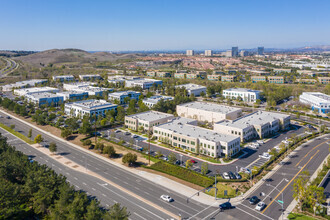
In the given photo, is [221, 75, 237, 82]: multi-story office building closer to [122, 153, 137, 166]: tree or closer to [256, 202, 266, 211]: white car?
[122, 153, 137, 166]: tree

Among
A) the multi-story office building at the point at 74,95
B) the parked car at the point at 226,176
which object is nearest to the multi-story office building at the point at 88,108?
the multi-story office building at the point at 74,95

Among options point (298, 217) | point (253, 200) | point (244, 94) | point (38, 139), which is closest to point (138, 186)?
point (253, 200)

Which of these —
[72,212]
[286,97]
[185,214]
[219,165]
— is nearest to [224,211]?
[185,214]

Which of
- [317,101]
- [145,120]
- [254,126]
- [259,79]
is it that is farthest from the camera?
[259,79]

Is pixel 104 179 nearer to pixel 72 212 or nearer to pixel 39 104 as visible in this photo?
pixel 72 212

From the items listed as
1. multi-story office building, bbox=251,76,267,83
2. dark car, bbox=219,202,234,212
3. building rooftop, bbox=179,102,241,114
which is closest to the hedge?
dark car, bbox=219,202,234,212

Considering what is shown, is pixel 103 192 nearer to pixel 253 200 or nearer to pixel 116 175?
A: pixel 116 175
